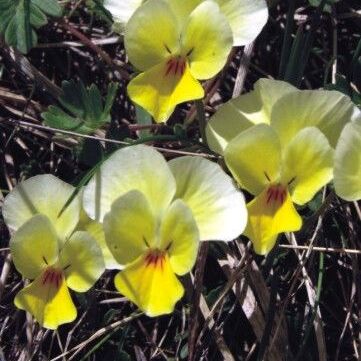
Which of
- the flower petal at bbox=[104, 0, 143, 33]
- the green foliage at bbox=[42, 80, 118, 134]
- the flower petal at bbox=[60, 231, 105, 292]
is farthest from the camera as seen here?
the green foliage at bbox=[42, 80, 118, 134]

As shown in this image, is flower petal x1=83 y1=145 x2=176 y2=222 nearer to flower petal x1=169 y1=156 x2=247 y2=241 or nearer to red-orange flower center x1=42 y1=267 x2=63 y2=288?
flower petal x1=169 y1=156 x2=247 y2=241

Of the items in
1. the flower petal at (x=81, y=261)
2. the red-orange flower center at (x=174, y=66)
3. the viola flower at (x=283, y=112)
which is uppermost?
the red-orange flower center at (x=174, y=66)

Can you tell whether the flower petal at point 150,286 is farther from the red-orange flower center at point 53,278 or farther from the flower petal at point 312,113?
the flower petal at point 312,113

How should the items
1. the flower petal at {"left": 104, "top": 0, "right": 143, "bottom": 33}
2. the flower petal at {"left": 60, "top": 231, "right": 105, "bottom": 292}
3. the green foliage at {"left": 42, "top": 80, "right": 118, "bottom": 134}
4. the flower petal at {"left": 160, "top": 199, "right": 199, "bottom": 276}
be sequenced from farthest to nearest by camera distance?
1. the green foliage at {"left": 42, "top": 80, "right": 118, "bottom": 134}
2. the flower petal at {"left": 104, "top": 0, "right": 143, "bottom": 33}
3. the flower petal at {"left": 60, "top": 231, "right": 105, "bottom": 292}
4. the flower petal at {"left": 160, "top": 199, "right": 199, "bottom": 276}

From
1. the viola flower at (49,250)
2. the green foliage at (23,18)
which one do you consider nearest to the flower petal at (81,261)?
the viola flower at (49,250)

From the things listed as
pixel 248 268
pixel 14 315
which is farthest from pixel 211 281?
pixel 14 315

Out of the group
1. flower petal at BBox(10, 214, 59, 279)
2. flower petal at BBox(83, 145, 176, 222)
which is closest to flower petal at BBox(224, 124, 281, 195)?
flower petal at BBox(83, 145, 176, 222)
